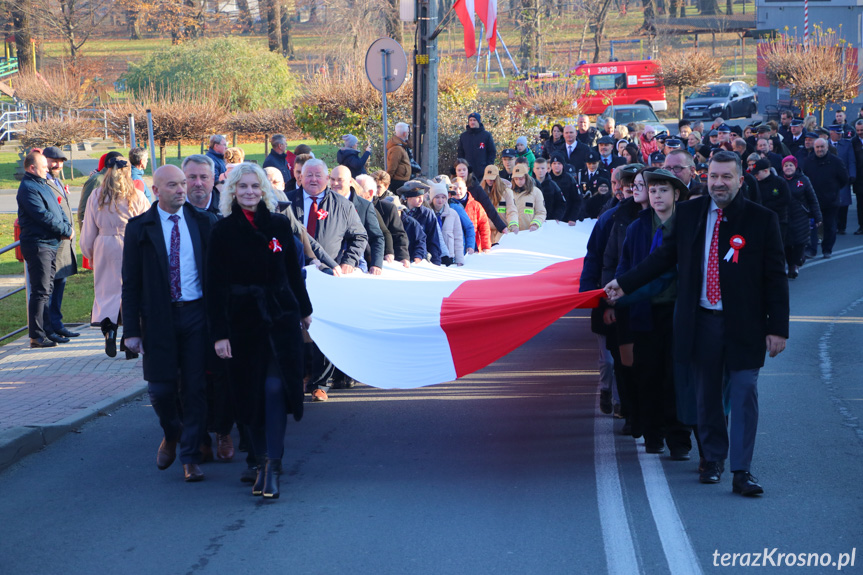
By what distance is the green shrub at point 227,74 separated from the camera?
132 feet

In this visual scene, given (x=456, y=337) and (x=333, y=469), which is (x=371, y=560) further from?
(x=456, y=337)

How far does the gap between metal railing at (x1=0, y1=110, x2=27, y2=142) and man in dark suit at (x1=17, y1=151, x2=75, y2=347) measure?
3050cm

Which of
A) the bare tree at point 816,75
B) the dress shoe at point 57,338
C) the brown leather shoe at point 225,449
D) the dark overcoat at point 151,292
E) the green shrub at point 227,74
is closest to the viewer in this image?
the dark overcoat at point 151,292

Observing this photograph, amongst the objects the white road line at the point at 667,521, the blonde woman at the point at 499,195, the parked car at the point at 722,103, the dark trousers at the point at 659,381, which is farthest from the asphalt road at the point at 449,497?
the parked car at the point at 722,103

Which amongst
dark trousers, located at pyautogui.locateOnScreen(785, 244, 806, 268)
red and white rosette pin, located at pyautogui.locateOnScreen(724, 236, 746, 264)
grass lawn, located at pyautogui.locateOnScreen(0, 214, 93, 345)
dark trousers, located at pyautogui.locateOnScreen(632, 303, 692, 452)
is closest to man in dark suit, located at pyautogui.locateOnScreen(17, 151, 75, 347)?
grass lawn, located at pyautogui.locateOnScreen(0, 214, 93, 345)

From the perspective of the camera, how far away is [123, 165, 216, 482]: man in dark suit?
648 cm

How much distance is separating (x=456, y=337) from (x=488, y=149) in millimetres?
11394

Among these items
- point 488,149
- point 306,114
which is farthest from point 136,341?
point 306,114

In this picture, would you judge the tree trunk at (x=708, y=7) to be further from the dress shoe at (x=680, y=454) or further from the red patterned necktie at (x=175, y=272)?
the red patterned necktie at (x=175, y=272)

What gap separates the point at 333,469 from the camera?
680 cm

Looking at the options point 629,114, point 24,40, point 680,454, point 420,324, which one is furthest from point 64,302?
point 24,40

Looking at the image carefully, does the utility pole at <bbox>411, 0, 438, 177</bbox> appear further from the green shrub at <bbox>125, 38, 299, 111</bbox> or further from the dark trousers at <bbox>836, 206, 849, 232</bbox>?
the green shrub at <bbox>125, 38, 299, 111</bbox>

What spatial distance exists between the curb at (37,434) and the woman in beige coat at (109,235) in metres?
0.98

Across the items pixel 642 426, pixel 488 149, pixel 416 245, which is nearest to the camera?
pixel 642 426
